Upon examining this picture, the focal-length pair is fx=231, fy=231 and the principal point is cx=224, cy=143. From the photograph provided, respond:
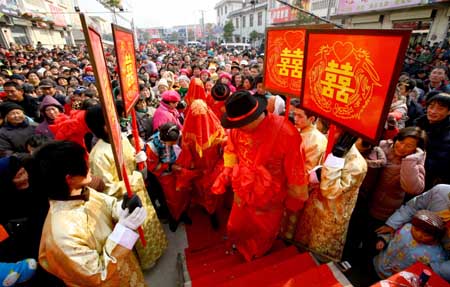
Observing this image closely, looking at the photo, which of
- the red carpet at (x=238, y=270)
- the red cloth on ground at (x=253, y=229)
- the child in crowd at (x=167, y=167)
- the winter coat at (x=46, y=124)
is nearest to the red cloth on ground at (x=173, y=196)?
the child in crowd at (x=167, y=167)

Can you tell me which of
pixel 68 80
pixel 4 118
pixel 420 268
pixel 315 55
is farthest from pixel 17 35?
pixel 420 268

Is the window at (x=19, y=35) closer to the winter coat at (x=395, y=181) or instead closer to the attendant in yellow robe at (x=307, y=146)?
the attendant in yellow robe at (x=307, y=146)

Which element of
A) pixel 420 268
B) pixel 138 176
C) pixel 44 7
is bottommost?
pixel 420 268

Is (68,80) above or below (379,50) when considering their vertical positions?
below

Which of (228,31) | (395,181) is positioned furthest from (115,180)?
(228,31)

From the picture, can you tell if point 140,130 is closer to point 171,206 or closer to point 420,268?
point 171,206

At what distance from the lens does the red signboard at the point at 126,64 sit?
196cm

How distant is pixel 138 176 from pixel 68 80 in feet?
22.9

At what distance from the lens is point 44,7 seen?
2295 centimetres

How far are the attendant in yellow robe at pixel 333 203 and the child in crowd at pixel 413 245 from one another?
403mm

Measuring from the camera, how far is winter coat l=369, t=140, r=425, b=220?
219 cm

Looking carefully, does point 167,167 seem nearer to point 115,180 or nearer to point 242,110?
point 115,180

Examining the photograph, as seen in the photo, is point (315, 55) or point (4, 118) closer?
point (315, 55)

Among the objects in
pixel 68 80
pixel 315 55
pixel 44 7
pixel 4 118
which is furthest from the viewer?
pixel 44 7
